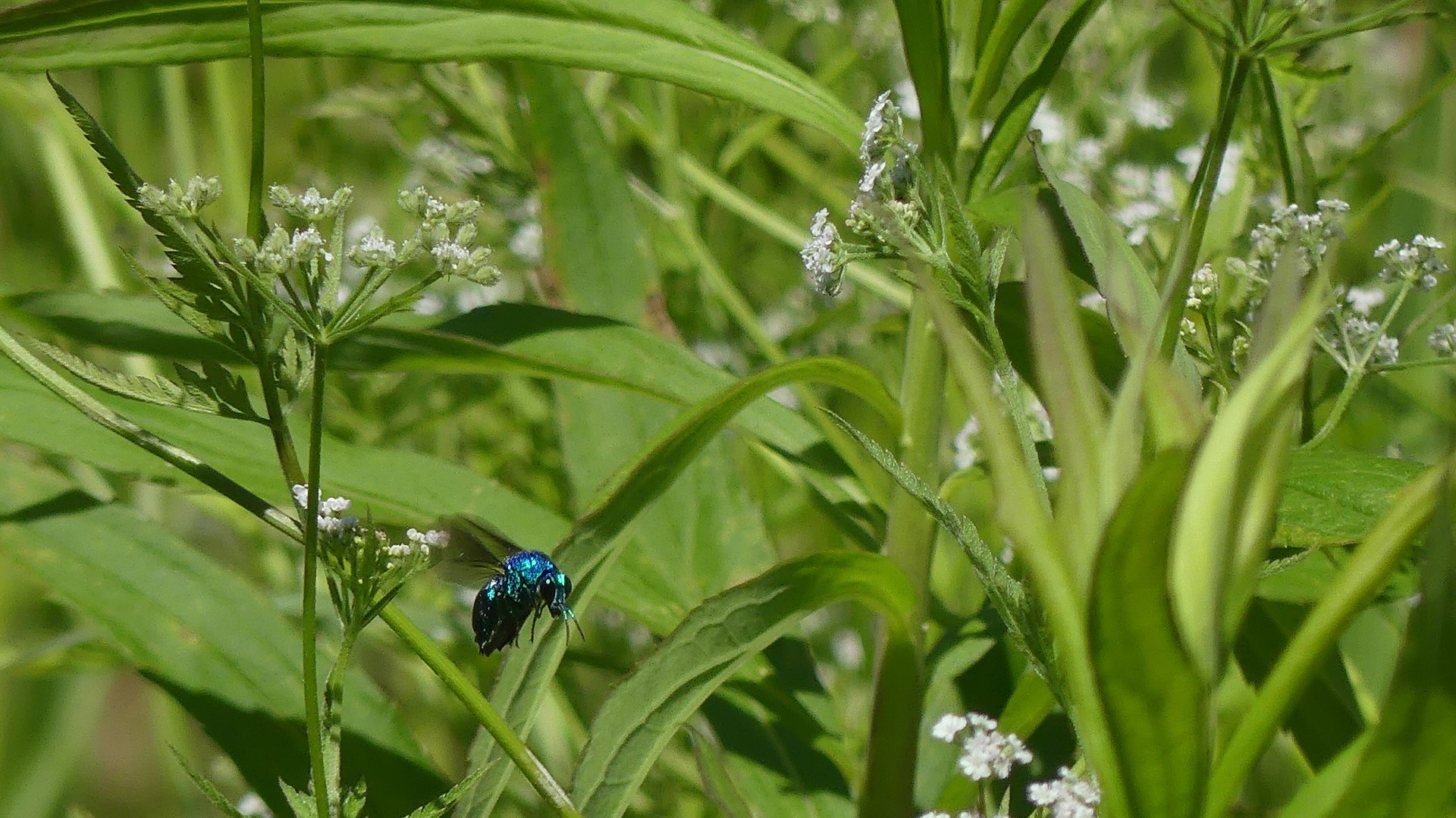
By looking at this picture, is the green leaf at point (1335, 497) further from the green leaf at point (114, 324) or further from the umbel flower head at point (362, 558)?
the green leaf at point (114, 324)

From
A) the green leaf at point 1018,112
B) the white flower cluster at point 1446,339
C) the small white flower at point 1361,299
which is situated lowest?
the white flower cluster at point 1446,339

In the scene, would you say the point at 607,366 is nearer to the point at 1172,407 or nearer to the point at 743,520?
the point at 743,520

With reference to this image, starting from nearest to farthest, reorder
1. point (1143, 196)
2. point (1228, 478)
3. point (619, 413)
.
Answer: point (1228, 478)
point (619, 413)
point (1143, 196)

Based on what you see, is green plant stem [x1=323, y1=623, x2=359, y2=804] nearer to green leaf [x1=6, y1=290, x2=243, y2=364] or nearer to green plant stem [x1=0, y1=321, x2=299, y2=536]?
green plant stem [x1=0, y1=321, x2=299, y2=536]

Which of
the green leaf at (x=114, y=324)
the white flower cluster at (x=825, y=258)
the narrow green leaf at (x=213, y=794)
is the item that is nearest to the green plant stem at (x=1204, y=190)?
the white flower cluster at (x=825, y=258)

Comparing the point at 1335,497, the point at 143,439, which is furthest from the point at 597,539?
the point at 1335,497

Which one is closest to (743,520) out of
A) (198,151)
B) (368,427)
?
(368,427)

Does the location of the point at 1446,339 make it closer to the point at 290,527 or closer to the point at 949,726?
the point at 949,726
